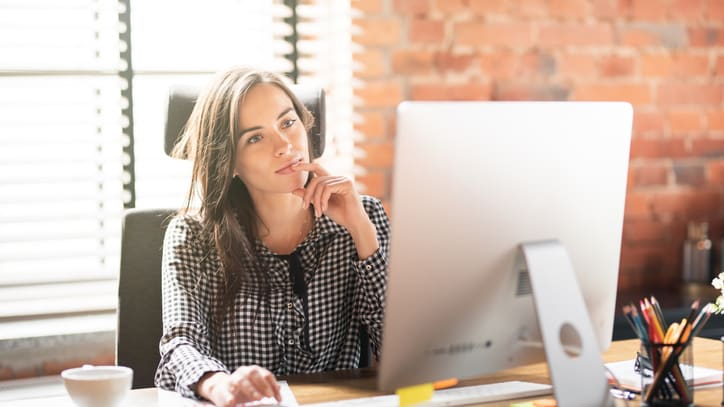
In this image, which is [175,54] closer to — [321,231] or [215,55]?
[215,55]

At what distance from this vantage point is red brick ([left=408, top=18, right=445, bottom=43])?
2477 mm

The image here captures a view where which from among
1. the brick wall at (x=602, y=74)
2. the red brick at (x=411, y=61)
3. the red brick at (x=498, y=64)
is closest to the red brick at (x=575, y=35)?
the brick wall at (x=602, y=74)

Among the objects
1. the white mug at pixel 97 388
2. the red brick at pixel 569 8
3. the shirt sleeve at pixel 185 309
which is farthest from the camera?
the red brick at pixel 569 8

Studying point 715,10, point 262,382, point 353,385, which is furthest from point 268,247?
point 715,10

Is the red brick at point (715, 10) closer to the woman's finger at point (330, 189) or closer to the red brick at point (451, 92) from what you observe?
the red brick at point (451, 92)

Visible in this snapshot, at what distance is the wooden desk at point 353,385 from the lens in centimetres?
127

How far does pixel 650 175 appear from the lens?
276 cm

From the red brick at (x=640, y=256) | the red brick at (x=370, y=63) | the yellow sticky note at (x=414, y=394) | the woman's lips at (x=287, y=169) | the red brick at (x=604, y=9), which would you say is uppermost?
the red brick at (x=604, y=9)

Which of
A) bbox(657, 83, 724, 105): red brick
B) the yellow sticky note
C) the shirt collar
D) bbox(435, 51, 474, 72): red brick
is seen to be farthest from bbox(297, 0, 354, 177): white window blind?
the yellow sticky note

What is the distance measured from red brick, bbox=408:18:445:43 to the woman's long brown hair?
77cm

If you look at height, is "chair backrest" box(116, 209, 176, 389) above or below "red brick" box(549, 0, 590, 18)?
below

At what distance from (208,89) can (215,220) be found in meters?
0.27

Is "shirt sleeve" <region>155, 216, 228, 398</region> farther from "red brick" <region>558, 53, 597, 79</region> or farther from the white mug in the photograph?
"red brick" <region>558, 53, 597, 79</region>

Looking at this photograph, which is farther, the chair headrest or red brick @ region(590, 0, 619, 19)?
red brick @ region(590, 0, 619, 19)
